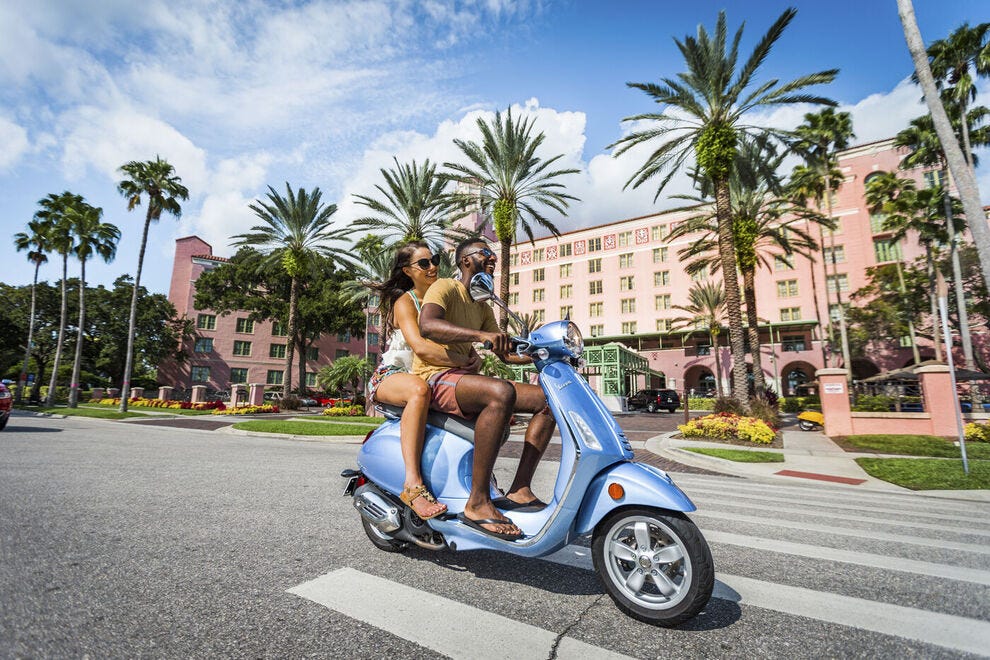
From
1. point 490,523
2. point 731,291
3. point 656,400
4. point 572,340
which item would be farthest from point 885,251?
point 490,523

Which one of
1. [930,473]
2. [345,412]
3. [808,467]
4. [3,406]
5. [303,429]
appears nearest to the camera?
[930,473]

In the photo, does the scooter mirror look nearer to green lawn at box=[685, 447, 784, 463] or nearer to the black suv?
green lawn at box=[685, 447, 784, 463]

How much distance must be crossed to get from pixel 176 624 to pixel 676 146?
66.2 ft

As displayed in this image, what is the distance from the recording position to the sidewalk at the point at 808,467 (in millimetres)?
6719

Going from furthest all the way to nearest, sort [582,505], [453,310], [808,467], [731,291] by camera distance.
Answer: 1. [731,291]
2. [808,467]
3. [453,310]
4. [582,505]

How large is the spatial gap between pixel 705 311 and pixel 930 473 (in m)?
39.6

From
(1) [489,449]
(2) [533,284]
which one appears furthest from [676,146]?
(2) [533,284]

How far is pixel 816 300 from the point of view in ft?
132

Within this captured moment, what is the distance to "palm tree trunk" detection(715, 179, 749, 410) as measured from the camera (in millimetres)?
16641

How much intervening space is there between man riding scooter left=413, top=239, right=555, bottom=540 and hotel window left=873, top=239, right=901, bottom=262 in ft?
166

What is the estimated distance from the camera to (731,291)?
16984 millimetres

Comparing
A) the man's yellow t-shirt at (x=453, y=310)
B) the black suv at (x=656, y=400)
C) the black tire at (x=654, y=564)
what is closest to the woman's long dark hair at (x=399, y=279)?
the man's yellow t-shirt at (x=453, y=310)

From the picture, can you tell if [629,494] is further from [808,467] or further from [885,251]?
[885,251]

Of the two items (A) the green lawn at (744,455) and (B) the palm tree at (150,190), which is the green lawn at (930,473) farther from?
(B) the palm tree at (150,190)
